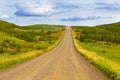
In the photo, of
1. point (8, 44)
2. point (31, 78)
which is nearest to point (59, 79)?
point (31, 78)

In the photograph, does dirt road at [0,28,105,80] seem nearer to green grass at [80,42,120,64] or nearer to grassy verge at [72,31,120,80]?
grassy verge at [72,31,120,80]

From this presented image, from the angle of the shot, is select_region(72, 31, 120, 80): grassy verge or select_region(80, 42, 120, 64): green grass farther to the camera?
select_region(80, 42, 120, 64): green grass

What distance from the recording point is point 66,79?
82.1 ft

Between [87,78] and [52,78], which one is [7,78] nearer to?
[52,78]

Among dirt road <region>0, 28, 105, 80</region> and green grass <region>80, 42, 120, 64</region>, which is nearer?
dirt road <region>0, 28, 105, 80</region>

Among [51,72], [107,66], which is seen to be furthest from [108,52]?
[51,72]

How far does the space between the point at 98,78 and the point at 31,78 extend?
18.2ft

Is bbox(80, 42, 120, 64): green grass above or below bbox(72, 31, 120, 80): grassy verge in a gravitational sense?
below

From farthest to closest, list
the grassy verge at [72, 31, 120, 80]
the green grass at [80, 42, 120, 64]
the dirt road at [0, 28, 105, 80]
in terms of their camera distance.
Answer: the green grass at [80, 42, 120, 64]
the grassy verge at [72, 31, 120, 80]
the dirt road at [0, 28, 105, 80]

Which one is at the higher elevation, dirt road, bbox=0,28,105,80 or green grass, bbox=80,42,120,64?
dirt road, bbox=0,28,105,80

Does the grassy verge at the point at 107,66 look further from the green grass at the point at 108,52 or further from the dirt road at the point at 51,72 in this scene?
the green grass at the point at 108,52

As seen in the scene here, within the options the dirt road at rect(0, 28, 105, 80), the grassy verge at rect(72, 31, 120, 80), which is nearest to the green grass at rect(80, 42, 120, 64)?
the grassy verge at rect(72, 31, 120, 80)

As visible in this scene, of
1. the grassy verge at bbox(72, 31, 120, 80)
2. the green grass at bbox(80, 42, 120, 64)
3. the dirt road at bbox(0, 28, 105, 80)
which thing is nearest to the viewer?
the dirt road at bbox(0, 28, 105, 80)

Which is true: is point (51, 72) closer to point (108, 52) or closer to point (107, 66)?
point (107, 66)
